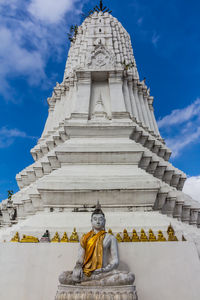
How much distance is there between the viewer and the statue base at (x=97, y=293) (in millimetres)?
3125

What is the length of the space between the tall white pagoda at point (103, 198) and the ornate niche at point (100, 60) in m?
0.05

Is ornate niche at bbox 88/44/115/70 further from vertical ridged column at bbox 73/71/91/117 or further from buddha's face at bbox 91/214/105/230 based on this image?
buddha's face at bbox 91/214/105/230

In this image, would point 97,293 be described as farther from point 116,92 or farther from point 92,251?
point 116,92

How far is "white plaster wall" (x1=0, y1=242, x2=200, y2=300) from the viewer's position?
4.01 m

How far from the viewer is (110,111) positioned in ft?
34.2

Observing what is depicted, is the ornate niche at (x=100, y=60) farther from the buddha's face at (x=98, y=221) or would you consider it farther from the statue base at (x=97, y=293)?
the statue base at (x=97, y=293)

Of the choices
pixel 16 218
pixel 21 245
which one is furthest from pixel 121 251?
pixel 16 218

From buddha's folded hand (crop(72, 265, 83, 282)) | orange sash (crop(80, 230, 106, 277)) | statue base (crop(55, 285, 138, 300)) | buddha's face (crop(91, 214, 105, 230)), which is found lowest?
statue base (crop(55, 285, 138, 300))

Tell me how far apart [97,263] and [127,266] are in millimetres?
929

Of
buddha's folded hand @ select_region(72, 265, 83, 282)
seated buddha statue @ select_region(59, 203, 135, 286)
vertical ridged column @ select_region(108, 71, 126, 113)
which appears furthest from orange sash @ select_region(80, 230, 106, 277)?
vertical ridged column @ select_region(108, 71, 126, 113)

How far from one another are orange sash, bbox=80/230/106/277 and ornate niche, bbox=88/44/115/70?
9.33 meters

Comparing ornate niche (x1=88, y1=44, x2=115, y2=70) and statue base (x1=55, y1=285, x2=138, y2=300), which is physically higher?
ornate niche (x1=88, y1=44, x2=115, y2=70)

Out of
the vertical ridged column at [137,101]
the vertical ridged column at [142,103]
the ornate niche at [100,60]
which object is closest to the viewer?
the ornate niche at [100,60]

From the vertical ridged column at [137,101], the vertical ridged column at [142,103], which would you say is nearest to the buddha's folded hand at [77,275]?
the vertical ridged column at [137,101]
